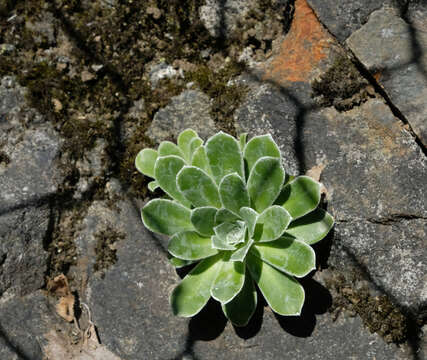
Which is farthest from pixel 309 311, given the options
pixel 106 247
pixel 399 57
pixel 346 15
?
pixel 346 15

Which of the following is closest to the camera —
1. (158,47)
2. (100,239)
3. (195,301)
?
(195,301)

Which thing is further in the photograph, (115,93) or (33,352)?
(115,93)

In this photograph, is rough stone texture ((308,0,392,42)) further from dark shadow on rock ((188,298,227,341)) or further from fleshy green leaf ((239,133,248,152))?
dark shadow on rock ((188,298,227,341))

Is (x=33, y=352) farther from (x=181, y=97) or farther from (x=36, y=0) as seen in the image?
(x=36, y=0)

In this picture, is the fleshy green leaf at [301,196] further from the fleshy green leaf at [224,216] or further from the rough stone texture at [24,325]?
the rough stone texture at [24,325]

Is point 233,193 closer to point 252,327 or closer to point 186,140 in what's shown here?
point 186,140

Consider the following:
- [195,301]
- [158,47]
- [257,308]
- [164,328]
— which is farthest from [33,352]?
[158,47]

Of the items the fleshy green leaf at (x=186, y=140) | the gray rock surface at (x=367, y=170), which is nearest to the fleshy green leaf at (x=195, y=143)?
the fleshy green leaf at (x=186, y=140)
